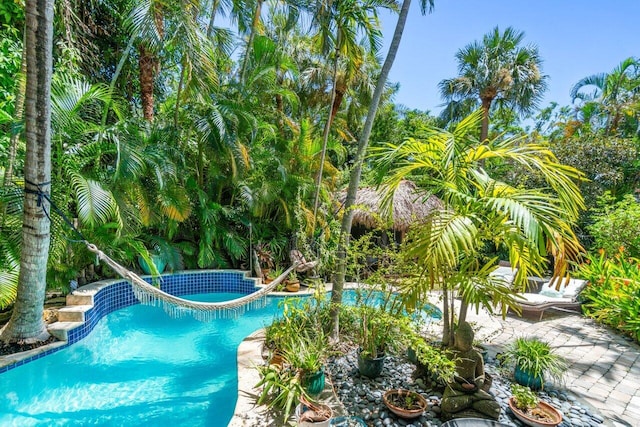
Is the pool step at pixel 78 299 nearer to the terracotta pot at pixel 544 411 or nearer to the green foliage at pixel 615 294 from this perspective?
the terracotta pot at pixel 544 411

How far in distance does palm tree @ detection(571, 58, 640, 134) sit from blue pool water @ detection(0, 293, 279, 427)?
15976 mm

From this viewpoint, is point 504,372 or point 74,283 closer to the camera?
point 504,372

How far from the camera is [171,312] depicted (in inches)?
186

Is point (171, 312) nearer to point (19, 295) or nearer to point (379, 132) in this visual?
point (19, 295)

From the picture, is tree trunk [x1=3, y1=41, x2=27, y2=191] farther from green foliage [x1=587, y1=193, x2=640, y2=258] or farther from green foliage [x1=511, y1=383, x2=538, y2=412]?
green foliage [x1=587, y1=193, x2=640, y2=258]

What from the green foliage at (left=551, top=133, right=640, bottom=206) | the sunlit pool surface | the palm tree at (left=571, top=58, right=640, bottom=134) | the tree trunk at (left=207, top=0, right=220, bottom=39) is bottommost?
the sunlit pool surface

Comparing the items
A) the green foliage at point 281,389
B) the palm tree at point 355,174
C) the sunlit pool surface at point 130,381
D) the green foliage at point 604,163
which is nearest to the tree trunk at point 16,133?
the sunlit pool surface at point 130,381

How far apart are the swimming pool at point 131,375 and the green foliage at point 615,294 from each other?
5.16 m

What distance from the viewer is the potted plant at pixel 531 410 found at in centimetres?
261

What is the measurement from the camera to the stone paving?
3107mm

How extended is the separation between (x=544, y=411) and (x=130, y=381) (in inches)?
168

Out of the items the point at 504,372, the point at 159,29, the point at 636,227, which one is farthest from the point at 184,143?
the point at 636,227

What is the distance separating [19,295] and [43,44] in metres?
2.97

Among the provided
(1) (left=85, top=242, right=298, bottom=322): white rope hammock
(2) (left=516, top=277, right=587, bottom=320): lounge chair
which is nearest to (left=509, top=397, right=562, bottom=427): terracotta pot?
(2) (left=516, top=277, right=587, bottom=320): lounge chair
